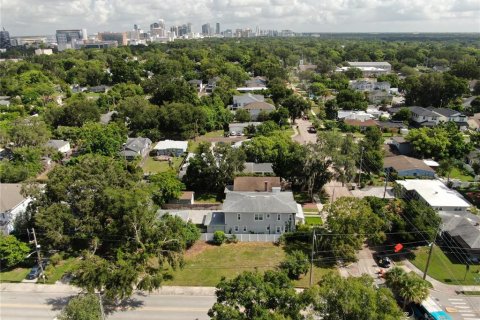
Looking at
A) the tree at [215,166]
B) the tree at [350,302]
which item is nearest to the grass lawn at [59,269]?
the tree at [215,166]

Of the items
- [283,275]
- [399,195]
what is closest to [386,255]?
[399,195]

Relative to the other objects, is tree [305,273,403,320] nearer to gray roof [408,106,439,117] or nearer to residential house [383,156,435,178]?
residential house [383,156,435,178]

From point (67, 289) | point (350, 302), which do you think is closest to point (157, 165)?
point (67, 289)

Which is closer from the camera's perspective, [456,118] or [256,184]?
[256,184]

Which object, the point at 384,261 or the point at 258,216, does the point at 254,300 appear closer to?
the point at 258,216

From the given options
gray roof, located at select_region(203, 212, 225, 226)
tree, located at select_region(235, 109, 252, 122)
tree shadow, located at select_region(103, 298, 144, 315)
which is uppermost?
tree, located at select_region(235, 109, 252, 122)

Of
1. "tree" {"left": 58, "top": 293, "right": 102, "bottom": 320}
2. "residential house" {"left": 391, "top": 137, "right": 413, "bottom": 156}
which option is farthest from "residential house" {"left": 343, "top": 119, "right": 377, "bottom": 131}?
"tree" {"left": 58, "top": 293, "right": 102, "bottom": 320}

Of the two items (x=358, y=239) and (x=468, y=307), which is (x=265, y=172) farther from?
(x=468, y=307)
